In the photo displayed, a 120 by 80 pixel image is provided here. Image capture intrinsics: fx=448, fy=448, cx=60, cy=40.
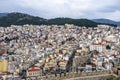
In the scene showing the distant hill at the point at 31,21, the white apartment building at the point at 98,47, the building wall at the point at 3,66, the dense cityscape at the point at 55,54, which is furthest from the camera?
the distant hill at the point at 31,21

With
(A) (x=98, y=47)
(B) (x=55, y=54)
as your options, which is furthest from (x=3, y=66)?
(A) (x=98, y=47)

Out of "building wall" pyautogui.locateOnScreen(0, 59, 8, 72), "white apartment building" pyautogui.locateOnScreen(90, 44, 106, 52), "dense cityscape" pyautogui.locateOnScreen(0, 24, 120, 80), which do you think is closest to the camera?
"dense cityscape" pyautogui.locateOnScreen(0, 24, 120, 80)

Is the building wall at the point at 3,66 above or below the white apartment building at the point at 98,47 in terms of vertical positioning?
below

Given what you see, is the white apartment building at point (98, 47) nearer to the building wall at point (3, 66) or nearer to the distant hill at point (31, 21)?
the building wall at point (3, 66)

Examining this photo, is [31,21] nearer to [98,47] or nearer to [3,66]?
[98,47]

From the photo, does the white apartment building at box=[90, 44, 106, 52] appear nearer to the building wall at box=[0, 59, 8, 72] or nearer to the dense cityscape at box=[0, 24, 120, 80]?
the dense cityscape at box=[0, 24, 120, 80]

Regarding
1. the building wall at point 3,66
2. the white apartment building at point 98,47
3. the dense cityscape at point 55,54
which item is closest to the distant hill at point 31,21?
the dense cityscape at point 55,54

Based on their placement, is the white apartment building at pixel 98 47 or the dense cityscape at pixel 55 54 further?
the white apartment building at pixel 98 47

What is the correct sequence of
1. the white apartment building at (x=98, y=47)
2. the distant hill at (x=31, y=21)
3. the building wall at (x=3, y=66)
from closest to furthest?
the building wall at (x=3, y=66)
the white apartment building at (x=98, y=47)
the distant hill at (x=31, y=21)

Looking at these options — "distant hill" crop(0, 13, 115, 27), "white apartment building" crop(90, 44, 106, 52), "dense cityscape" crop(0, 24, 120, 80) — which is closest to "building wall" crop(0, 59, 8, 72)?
"dense cityscape" crop(0, 24, 120, 80)
